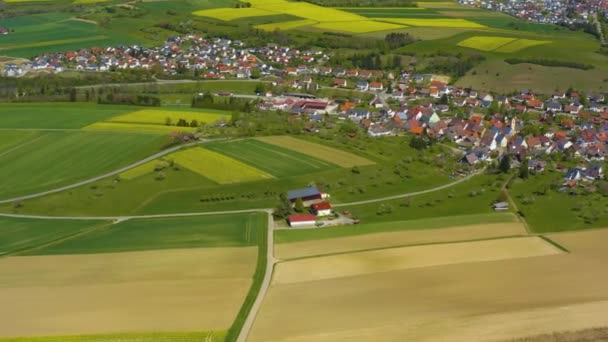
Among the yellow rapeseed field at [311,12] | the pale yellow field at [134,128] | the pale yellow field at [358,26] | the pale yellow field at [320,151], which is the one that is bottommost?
the pale yellow field at [134,128]

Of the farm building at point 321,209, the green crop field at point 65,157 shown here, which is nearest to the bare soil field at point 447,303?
the farm building at point 321,209

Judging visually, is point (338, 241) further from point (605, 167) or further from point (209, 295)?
point (605, 167)

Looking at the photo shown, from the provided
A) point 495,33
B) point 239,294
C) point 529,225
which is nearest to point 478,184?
point 529,225

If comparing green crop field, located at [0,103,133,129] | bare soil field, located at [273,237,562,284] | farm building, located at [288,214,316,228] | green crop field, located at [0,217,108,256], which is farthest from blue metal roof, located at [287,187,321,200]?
green crop field, located at [0,103,133,129]

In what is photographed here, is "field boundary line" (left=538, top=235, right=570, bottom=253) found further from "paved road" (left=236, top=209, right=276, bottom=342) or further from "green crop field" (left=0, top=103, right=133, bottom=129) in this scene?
"green crop field" (left=0, top=103, right=133, bottom=129)

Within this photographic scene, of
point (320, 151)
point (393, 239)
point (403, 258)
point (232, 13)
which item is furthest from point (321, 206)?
point (232, 13)

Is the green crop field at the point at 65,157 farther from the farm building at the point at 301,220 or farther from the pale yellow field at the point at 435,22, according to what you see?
the pale yellow field at the point at 435,22

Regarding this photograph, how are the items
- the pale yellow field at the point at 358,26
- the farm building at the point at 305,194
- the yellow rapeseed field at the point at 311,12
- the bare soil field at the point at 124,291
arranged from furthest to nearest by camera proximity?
the yellow rapeseed field at the point at 311,12 < the pale yellow field at the point at 358,26 < the farm building at the point at 305,194 < the bare soil field at the point at 124,291
